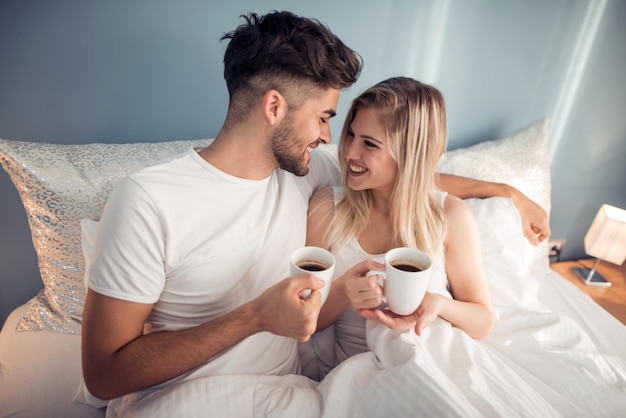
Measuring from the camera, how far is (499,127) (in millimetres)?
1950

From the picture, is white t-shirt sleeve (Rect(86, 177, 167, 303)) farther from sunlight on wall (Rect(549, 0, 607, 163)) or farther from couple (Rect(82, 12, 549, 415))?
sunlight on wall (Rect(549, 0, 607, 163))

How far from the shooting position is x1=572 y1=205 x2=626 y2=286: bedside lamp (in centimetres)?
193

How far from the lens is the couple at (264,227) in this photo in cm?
93

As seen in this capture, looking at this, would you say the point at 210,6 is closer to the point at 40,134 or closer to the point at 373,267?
the point at 40,134

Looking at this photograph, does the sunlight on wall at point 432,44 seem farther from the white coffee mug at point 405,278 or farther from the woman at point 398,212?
the white coffee mug at point 405,278

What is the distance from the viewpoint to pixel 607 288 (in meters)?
2.02

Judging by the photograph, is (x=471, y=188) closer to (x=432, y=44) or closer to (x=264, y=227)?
(x=432, y=44)

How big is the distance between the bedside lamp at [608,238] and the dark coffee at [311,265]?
174 centimetres

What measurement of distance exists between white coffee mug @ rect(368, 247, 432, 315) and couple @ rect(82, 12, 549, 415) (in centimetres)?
5

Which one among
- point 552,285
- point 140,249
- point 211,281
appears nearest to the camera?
point 140,249

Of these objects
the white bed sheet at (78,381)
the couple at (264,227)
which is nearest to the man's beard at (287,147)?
the couple at (264,227)

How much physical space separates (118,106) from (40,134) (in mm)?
266

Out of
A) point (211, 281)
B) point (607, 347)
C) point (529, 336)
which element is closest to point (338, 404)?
point (211, 281)

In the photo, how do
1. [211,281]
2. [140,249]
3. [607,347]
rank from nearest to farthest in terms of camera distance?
1. [140,249]
2. [211,281]
3. [607,347]
